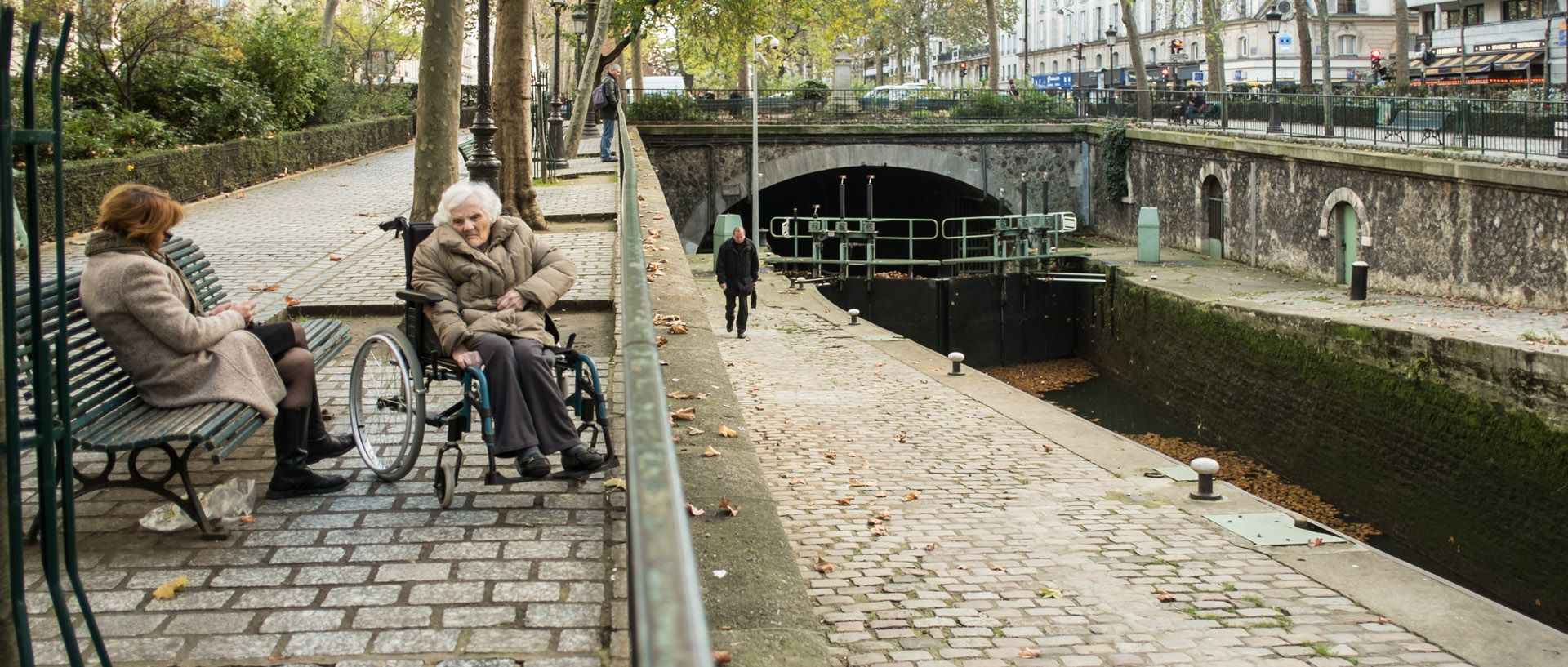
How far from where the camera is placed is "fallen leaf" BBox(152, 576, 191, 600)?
4.14 m

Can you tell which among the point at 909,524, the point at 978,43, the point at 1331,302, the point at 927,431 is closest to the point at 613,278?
the point at 909,524

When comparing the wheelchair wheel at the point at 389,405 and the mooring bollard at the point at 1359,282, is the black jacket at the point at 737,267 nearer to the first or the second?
the mooring bollard at the point at 1359,282

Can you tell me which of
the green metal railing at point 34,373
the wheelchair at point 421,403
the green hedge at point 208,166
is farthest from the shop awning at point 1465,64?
the green metal railing at point 34,373

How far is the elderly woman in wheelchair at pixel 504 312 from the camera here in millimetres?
5090

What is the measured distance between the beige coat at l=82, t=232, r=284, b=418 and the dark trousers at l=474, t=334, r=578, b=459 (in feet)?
2.68

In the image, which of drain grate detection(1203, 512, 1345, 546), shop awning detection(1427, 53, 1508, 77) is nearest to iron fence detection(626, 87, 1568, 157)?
drain grate detection(1203, 512, 1345, 546)

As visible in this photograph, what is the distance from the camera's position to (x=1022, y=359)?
29750 millimetres

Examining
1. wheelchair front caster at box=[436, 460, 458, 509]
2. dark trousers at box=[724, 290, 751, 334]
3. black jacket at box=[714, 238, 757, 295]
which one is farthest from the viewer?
dark trousers at box=[724, 290, 751, 334]

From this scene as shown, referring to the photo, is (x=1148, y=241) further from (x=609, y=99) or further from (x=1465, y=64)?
(x=1465, y=64)

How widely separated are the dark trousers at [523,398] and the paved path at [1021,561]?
217 centimetres

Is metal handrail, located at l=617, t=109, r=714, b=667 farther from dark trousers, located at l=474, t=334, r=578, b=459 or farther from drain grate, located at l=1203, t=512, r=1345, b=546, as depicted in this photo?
drain grate, located at l=1203, t=512, r=1345, b=546

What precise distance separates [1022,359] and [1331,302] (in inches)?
348

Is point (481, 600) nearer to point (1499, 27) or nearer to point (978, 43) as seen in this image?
point (1499, 27)

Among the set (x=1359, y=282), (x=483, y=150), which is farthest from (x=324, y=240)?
(x=1359, y=282)
